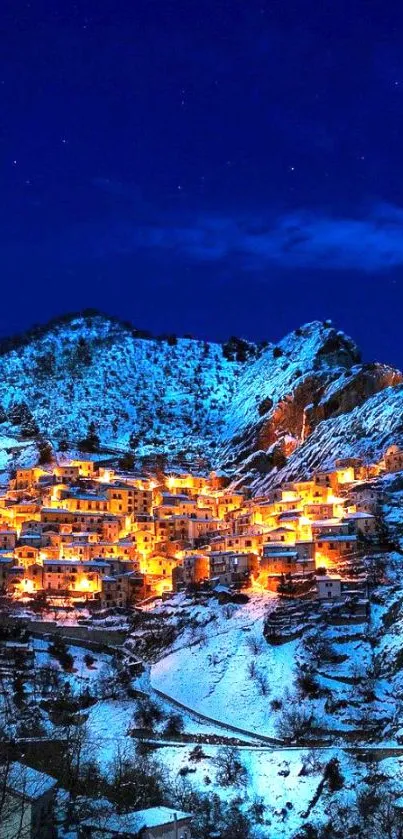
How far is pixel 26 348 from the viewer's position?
521ft

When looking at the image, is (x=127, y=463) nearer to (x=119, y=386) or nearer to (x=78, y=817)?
(x=119, y=386)

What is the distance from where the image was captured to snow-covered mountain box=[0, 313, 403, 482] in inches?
4154

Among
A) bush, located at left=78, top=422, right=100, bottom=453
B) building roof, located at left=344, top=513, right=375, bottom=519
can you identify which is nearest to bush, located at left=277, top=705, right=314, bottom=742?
building roof, located at left=344, top=513, right=375, bottom=519

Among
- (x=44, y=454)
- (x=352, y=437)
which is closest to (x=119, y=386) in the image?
(x=44, y=454)

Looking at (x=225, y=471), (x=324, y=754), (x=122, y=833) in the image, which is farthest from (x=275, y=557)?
(x=225, y=471)

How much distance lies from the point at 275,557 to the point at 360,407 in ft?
127

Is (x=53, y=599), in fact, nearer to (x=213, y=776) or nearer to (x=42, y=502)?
(x=42, y=502)

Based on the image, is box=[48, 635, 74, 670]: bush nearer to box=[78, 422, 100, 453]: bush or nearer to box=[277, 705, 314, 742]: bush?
box=[277, 705, 314, 742]: bush

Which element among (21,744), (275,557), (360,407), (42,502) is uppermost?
(360,407)

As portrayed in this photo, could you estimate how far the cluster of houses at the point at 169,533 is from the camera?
71562 millimetres

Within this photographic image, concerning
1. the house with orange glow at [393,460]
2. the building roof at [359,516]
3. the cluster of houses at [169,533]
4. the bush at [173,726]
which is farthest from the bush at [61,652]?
the house with orange glow at [393,460]

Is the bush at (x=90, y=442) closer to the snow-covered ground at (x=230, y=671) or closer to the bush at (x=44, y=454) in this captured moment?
the bush at (x=44, y=454)

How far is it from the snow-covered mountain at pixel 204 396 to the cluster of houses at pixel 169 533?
1000cm

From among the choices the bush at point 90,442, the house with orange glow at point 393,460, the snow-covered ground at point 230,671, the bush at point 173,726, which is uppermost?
the bush at point 90,442
